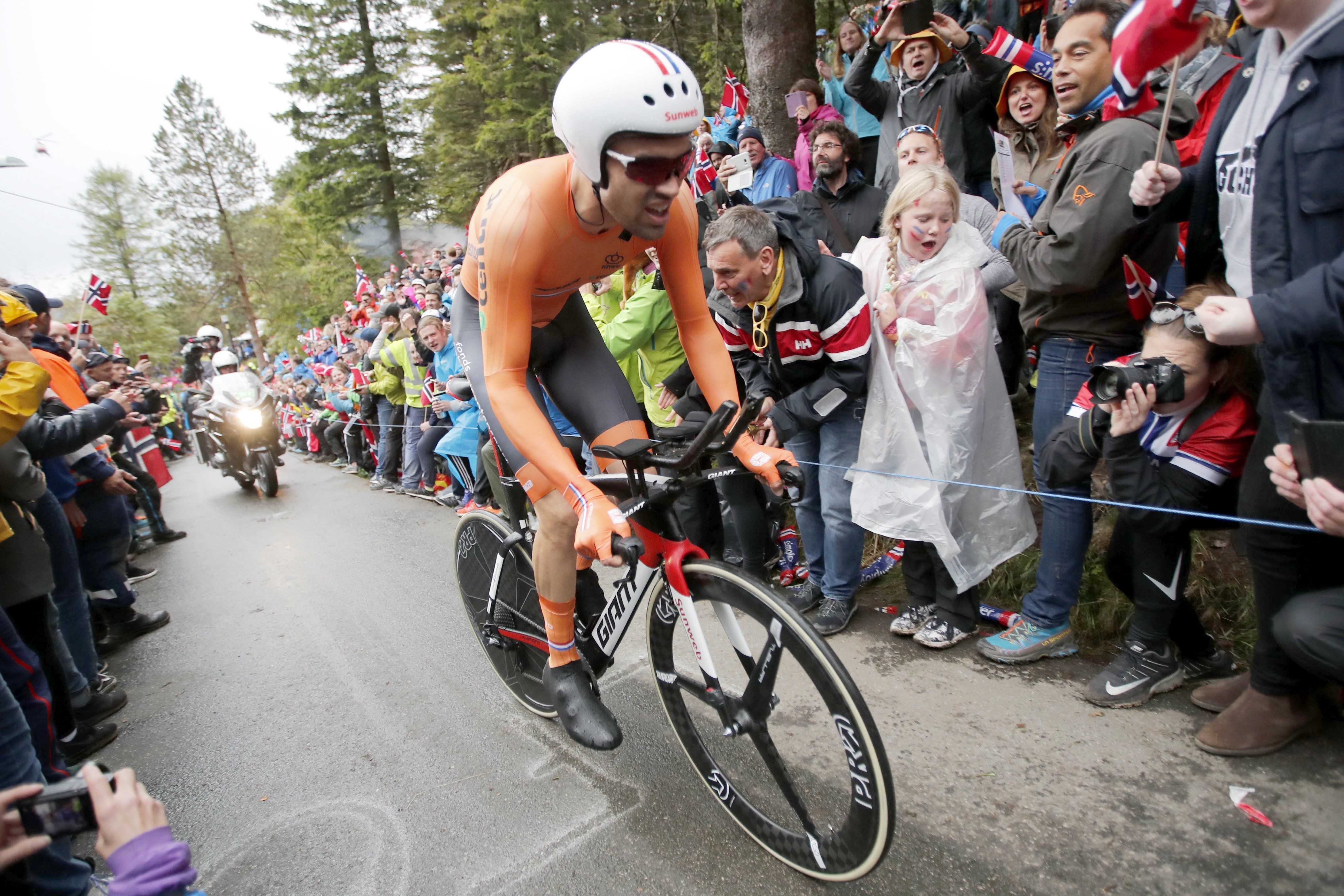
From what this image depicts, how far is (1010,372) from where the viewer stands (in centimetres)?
425

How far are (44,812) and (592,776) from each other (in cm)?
171

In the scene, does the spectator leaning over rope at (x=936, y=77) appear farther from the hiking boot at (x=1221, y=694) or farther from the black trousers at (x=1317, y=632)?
the black trousers at (x=1317, y=632)

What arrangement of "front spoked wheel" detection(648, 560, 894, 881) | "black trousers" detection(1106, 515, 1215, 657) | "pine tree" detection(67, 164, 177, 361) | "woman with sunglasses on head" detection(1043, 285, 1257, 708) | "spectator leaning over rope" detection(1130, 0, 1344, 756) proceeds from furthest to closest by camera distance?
1. "pine tree" detection(67, 164, 177, 361)
2. "black trousers" detection(1106, 515, 1215, 657)
3. "woman with sunglasses on head" detection(1043, 285, 1257, 708)
4. "front spoked wheel" detection(648, 560, 894, 881)
5. "spectator leaning over rope" detection(1130, 0, 1344, 756)

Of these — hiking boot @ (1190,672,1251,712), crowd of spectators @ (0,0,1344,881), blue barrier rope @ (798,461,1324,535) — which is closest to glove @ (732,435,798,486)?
crowd of spectators @ (0,0,1344,881)

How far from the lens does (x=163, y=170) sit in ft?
127

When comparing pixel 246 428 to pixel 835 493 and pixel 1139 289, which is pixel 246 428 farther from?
pixel 1139 289

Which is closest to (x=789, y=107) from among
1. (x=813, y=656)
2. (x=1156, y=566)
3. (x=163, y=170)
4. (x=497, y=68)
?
(x=1156, y=566)

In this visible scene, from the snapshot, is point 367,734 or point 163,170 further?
point 163,170

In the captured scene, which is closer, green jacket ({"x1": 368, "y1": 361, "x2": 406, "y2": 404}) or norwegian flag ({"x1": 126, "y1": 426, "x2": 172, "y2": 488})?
norwegian flag ({"x1": 126, "y1": 426, "x2": 172, "y2": 488})

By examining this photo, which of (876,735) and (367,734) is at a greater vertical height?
(876,735)

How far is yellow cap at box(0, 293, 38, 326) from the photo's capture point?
3424mm

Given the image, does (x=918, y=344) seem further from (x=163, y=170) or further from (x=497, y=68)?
(x=163, y=170)

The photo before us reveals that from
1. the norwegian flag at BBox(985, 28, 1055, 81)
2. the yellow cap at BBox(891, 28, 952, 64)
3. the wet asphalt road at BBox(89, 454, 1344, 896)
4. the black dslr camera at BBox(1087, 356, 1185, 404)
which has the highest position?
the yellow cap at BBox(891, 28, 952, 64)

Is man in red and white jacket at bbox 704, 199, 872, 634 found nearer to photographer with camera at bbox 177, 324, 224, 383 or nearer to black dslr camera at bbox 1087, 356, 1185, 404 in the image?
black dslr camera at bbox 1087, 356, 1185, 404
